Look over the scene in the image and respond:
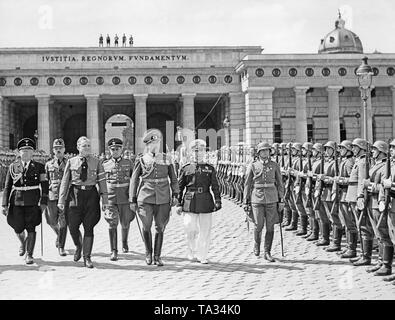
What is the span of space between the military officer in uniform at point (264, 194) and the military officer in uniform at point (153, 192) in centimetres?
140

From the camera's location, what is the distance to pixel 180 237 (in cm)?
1343

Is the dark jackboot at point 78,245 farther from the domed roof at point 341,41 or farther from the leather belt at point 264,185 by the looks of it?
the domed roof at point 341,41

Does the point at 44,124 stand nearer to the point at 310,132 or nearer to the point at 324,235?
the point at 310,132

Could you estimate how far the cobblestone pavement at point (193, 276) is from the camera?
26.1ft

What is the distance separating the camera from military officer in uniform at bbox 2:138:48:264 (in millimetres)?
10445

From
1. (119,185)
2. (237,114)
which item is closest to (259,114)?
(237,114)

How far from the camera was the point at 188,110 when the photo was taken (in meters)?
45.5

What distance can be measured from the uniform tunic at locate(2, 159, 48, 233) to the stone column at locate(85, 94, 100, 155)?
114 ft

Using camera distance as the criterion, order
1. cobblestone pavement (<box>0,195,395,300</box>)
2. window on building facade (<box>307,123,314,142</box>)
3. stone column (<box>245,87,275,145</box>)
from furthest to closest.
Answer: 1. window on building facade (<box>307,123,314,142</box>)
2. stone column (<box>245,87,275,145</box>)
3. cobblestone pavement (<box>0,195,395,300</box>)

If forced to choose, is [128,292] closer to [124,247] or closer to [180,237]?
[124,247]

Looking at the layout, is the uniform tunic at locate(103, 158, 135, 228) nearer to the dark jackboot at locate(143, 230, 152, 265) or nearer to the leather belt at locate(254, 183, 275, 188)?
the dark jackboot at locate(143, 230, 152, 265)

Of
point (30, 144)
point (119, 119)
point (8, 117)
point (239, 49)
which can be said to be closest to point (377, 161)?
point (30, 144)

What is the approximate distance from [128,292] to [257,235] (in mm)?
3401

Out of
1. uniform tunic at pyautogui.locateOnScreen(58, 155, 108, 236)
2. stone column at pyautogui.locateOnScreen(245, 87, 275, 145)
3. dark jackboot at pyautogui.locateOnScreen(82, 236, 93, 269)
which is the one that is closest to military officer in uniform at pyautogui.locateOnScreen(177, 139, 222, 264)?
uniform tunic at pyautogui.locateOnScreen(58, 155, 108, 236)
